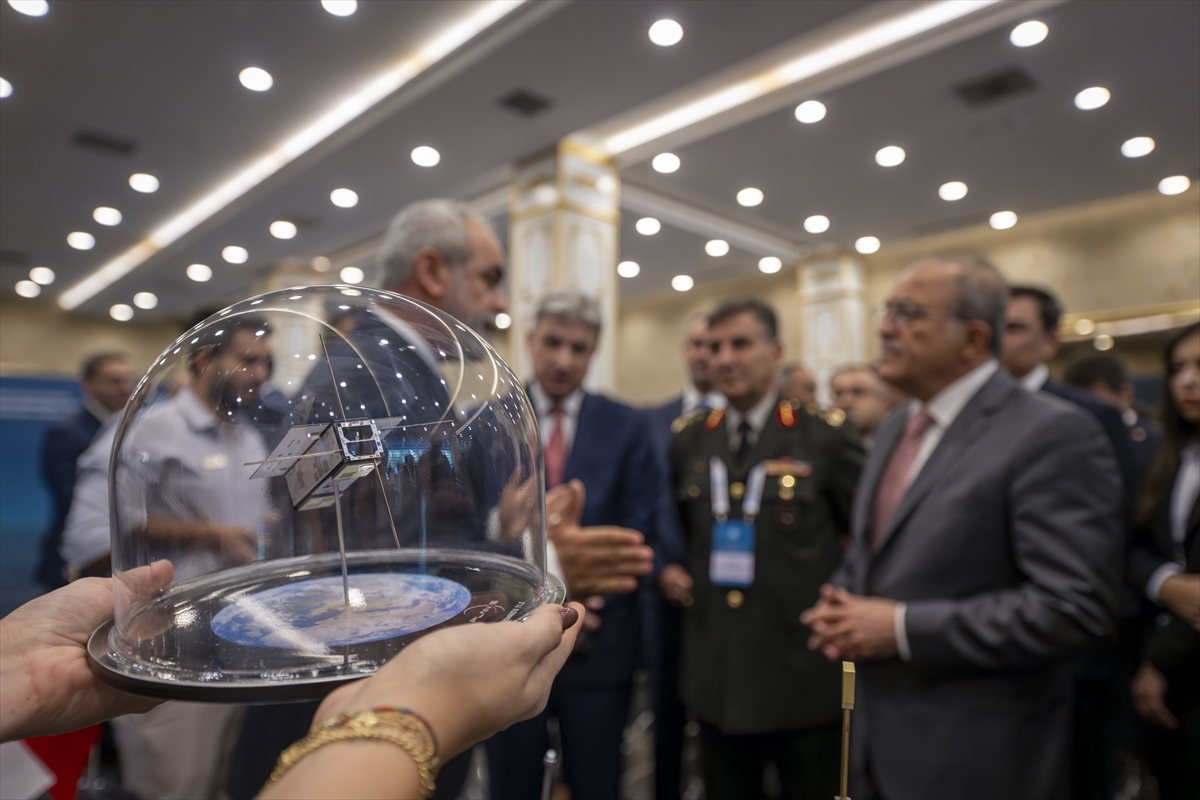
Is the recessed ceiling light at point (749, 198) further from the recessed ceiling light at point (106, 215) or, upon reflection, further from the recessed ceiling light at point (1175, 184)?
the recessed ceiling light at point (106, 215)

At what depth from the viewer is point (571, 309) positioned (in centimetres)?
223

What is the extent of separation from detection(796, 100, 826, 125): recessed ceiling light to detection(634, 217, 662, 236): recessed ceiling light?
53.7 inches

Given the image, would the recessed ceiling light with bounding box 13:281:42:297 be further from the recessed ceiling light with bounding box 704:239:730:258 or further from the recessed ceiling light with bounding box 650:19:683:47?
the recessed ceiling light with bounding box 704:239:730:258

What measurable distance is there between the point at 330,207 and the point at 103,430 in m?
0.59

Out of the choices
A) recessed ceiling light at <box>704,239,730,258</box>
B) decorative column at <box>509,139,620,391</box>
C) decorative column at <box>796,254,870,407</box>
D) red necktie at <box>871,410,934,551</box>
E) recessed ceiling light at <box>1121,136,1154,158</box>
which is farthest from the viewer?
decorative column at <box>796,254,870,407</box>

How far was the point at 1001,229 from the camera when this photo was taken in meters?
1.17

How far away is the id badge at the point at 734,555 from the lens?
6.73 feet

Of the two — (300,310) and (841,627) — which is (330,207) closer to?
(300,310)

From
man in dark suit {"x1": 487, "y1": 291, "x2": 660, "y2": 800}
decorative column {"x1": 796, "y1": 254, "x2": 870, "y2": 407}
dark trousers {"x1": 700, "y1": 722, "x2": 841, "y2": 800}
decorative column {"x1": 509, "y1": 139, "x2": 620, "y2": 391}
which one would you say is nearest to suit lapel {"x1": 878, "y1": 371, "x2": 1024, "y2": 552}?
man in dark suit {"x1": 487, "y1": 291, "x2": 660, "y2": 800}

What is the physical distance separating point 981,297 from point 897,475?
50 cm

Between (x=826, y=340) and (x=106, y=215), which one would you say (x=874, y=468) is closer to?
(x=106, y=215)

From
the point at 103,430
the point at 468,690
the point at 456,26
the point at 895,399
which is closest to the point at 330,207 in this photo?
the point at 456,26

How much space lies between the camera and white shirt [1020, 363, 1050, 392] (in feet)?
6.95

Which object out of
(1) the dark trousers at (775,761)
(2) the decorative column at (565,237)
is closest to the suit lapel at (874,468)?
(1) the dark trousers at (775,761)
